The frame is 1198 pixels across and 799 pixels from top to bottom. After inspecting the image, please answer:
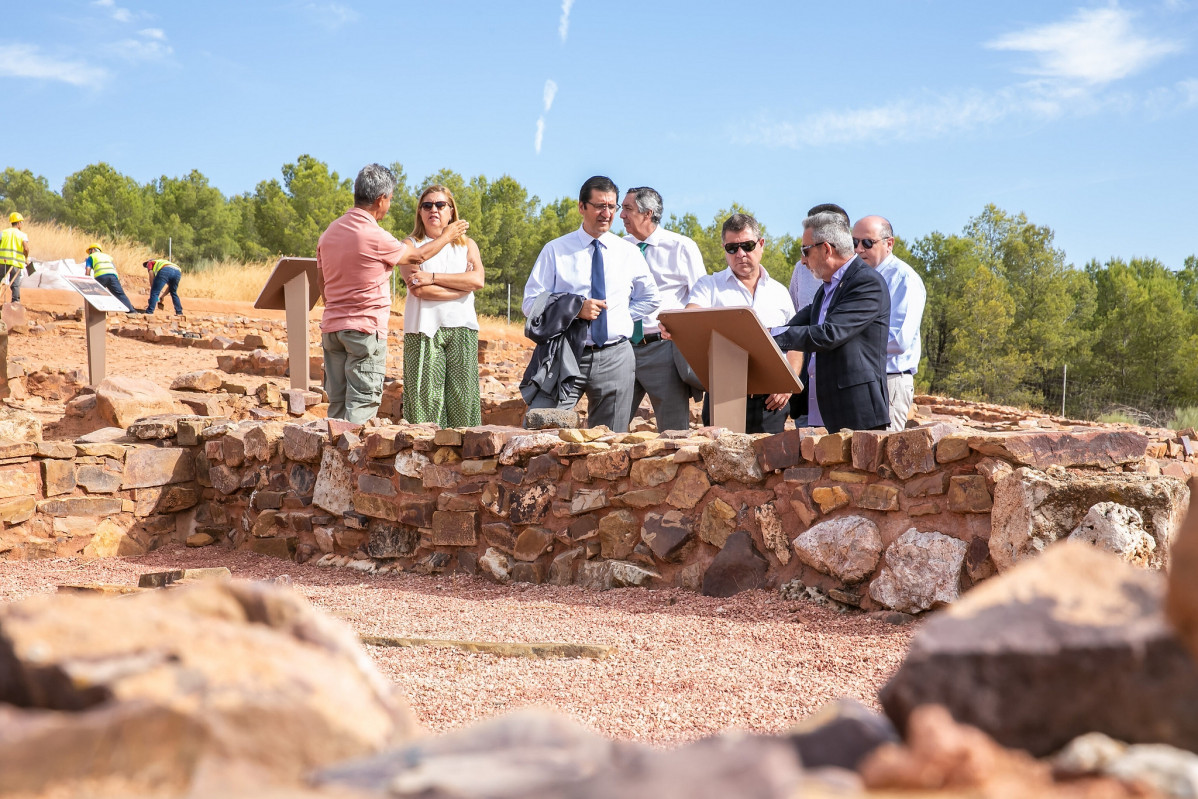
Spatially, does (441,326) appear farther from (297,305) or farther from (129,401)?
(129,401)

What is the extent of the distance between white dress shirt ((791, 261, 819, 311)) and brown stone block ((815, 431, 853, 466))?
2.35 m

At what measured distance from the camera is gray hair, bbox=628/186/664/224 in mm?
6926

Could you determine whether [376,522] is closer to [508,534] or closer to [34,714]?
[508,534]

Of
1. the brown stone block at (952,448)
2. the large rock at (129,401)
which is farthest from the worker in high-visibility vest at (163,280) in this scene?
the brown stone block at (952,448)

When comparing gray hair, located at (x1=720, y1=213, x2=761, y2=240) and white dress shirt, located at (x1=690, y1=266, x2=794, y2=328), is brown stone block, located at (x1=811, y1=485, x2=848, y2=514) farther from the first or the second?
gray hair, located at (x1=720, y1=213, x2=761, y2=240)

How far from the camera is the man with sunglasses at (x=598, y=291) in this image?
6.17 metres

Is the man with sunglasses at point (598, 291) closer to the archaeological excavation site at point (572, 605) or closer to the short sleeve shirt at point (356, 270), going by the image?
the archaeological excavation site at point (572, 605)

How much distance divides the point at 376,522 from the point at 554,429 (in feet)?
4.31

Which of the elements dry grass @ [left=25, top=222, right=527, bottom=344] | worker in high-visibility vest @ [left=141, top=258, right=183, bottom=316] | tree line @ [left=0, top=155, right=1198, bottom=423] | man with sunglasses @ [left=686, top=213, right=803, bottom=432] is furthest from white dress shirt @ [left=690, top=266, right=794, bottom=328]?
tree line @ [left=0, top=155, right=1198, bottom=423]

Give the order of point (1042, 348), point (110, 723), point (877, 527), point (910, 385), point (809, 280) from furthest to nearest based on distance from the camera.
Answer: point (1042, 348), point (809, 280), point (910, 385), point (877, 527), point (110, 723)

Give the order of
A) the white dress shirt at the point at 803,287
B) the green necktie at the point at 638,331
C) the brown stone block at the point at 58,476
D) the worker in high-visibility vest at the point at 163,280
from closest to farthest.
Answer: the brown stone block at the point at 58,476
the green necktie at the point at 638,331
the white dress shirt at the point at 803,287
the worker in high-visibility vest at the point at 163,280

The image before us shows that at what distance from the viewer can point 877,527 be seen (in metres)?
4.43

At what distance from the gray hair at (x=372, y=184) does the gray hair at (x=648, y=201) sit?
1790 mm

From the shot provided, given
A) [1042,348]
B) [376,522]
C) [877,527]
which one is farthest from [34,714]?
[1042,348]
